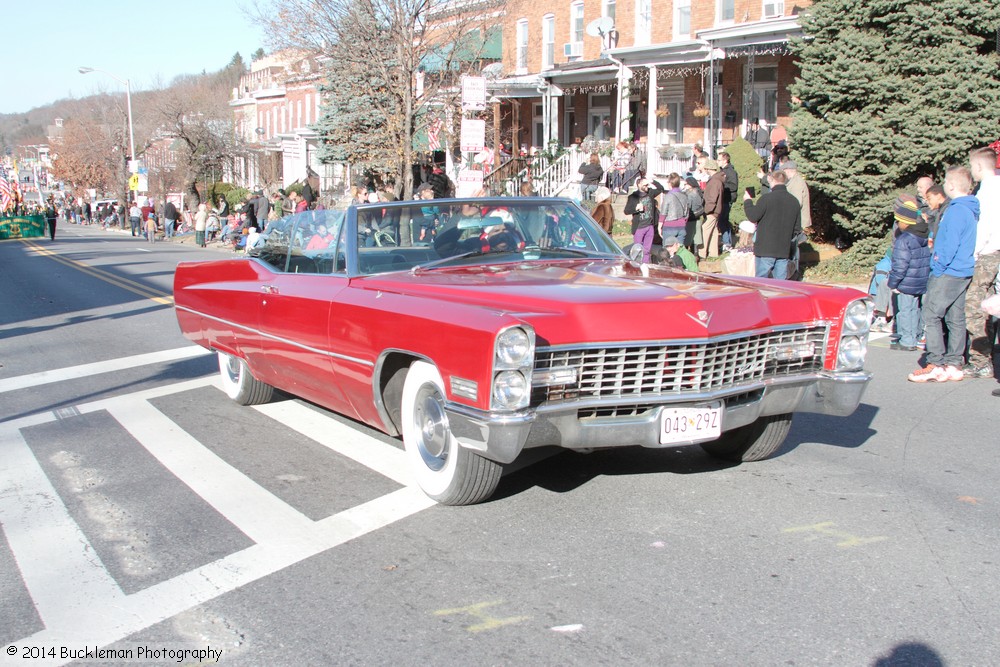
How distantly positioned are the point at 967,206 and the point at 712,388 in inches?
186

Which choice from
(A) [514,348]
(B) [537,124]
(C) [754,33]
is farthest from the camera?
(B) [537,124]

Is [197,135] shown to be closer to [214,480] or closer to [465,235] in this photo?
[465,235]

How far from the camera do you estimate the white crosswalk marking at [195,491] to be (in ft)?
12.5

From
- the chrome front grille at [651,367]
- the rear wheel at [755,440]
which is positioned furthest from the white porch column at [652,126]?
the chrome front grille at [651,367]

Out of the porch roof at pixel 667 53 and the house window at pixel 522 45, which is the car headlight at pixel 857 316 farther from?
the house window at pixel 522 45

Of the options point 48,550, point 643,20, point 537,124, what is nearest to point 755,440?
point 48,550

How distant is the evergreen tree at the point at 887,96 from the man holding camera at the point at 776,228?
3943 millimetres

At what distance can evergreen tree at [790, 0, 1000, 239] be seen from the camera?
1415cm

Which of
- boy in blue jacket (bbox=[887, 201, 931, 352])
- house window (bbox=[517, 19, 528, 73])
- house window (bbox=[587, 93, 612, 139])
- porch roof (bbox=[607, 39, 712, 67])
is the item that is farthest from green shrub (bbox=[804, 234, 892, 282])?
house window (bbox=[517, 19, 528, 73])

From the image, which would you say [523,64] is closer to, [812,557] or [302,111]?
[302,111]

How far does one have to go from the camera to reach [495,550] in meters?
4.32

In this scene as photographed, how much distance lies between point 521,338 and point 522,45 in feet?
106

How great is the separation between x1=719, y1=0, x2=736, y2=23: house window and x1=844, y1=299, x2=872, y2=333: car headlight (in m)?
23.0

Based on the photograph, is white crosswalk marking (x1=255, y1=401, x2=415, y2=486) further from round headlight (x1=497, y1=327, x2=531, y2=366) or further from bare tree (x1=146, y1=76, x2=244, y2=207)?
bare tree (x1=146, y1=76, x2=244, y2=207)
